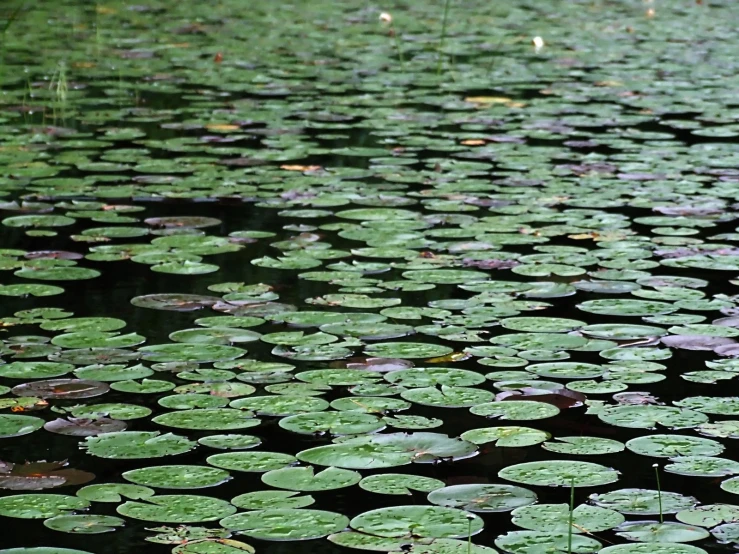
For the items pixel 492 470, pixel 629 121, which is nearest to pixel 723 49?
pixel 629 121

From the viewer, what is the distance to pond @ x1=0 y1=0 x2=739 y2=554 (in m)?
1.86

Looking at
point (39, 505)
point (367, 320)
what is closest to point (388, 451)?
point (39, 505)

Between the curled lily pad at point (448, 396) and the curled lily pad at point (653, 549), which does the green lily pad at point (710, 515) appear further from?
the curled lily pad at point (448, 396)

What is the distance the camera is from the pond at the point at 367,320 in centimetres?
186

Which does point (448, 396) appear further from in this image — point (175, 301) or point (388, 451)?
point (175, 301)

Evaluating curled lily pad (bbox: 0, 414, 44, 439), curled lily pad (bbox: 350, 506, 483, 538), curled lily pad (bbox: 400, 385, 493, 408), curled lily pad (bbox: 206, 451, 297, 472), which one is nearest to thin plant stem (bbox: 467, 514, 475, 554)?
curled lily pad (bbox: 350, 506, 483, 538)

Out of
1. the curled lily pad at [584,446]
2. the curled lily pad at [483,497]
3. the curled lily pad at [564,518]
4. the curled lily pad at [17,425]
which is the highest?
the curled lily pad at [17,425]

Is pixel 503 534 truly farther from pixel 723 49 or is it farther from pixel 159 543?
pixel 723 49

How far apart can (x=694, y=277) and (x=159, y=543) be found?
177 centimetres

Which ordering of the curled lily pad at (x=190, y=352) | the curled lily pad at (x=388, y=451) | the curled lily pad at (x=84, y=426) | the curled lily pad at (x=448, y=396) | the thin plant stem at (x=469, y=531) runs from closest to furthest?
the thin plant stem at (x=469, y=531), the curled lily pad at (x=388, y=451), the curled lily pad at (x=84, y=426), the curled lily pad at (x=448, y=396), the curled lily pad at (x=190, y=352)

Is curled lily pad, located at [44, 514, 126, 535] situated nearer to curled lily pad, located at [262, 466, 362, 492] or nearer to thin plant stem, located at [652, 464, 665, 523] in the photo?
curled lily pad, located at [262, 466, 362, 492]

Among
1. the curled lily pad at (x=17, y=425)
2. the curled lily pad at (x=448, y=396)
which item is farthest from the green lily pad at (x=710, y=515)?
the curled lily pad at (x=17, y=425)

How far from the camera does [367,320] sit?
275cm

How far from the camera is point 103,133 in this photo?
16.2ft
